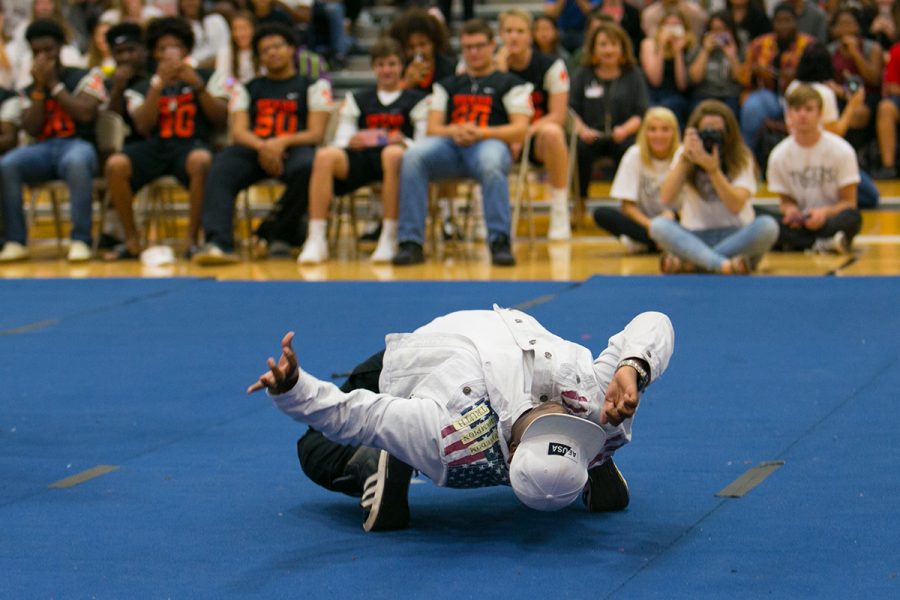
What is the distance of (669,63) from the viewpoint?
10789 millimetres

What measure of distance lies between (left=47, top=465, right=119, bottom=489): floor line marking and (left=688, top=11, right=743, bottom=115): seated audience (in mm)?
7442

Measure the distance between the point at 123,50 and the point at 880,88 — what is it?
5577 mm

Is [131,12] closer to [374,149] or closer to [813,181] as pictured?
[374,149]

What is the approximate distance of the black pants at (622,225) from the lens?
27.8 ft

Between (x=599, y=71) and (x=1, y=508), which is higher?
(x=599, y=71)

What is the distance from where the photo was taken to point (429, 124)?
870 centimetres

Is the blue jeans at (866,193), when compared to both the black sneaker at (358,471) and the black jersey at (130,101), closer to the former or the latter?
the black jersey at (130,101)

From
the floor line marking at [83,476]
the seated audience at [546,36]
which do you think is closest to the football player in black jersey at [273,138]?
the seated audience at [546,36]

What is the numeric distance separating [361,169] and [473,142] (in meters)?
0.74

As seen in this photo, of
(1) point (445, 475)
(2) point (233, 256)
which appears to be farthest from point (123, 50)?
(1) point (445, 475)

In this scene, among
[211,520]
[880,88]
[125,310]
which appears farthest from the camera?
[880,88]

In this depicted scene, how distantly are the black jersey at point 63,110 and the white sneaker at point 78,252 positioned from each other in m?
0.74

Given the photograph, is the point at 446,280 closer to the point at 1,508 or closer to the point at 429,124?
the point at 429,124

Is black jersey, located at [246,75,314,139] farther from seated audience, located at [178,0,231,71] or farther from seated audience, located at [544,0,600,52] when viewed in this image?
seated audience, located at [544,0,600,52]
